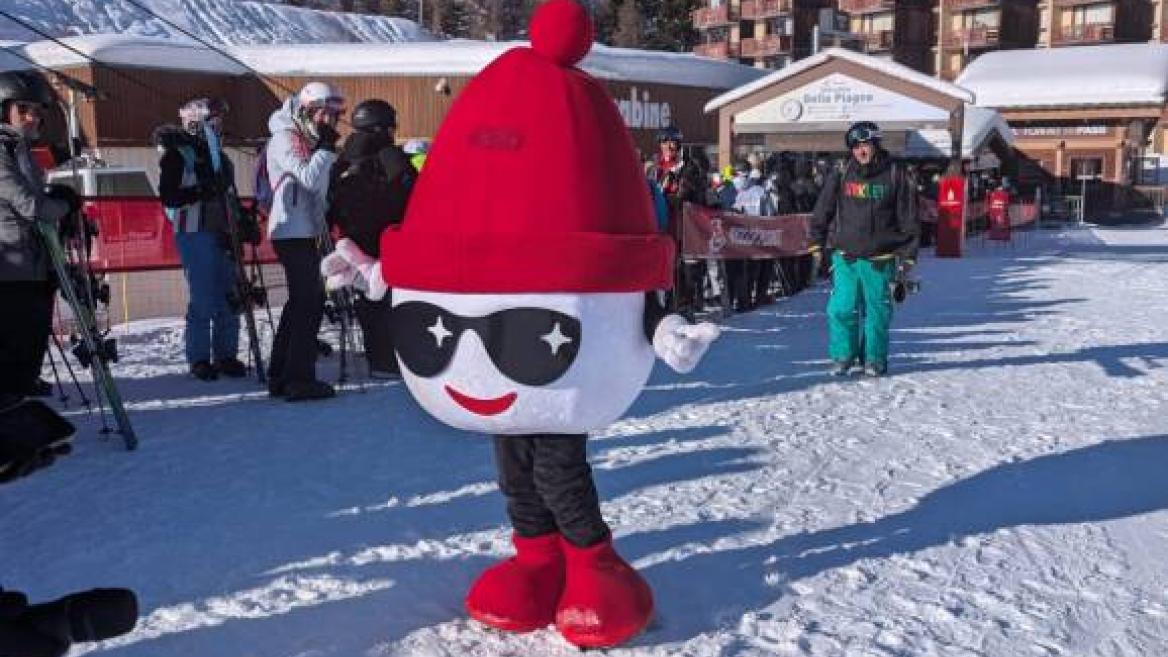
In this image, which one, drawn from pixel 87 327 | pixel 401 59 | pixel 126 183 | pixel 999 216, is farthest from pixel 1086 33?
pixel 87 327

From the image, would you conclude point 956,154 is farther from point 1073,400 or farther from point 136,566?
point 136,566

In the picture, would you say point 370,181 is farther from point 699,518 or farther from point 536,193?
point 536,193

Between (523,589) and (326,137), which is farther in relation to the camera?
(326,137)

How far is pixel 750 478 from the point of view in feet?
15.5

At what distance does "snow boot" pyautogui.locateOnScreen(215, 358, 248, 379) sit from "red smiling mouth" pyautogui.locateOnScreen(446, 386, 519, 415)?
180 inches

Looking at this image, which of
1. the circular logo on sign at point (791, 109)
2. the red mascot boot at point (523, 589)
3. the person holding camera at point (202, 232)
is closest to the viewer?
the red mascot boot at point (523, 589)

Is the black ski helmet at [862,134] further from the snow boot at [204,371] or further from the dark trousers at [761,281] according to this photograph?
the snow boot at [204,371]

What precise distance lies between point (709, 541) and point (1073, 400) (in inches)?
149

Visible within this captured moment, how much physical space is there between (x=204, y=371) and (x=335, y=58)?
19376 mm

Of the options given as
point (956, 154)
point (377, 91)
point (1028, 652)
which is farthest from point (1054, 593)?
point (377, 91)

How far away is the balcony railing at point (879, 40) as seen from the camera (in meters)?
56.4

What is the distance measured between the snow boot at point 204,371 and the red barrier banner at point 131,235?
70.4 inches

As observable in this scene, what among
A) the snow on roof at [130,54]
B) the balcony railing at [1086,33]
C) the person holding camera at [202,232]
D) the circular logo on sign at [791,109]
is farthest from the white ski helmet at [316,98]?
the balcony railing at [1086,33]

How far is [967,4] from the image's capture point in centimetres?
5516
